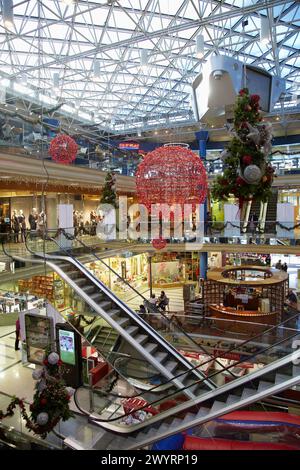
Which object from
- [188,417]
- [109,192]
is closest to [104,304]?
[188,417]

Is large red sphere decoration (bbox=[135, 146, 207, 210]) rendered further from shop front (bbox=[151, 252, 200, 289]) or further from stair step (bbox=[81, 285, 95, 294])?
shop front (bbox=[151, 252, 200, 289])

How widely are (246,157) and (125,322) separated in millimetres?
6027

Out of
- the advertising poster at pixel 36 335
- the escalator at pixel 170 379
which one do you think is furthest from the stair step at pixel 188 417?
the advertising poster at pixel 36 335

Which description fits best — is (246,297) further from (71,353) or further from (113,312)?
(71,353)

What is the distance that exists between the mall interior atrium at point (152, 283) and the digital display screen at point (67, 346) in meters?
0.07

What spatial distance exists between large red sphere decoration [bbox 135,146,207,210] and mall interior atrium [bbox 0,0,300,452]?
0.03 meters

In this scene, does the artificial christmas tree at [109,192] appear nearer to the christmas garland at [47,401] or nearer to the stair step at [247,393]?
the christmas garland at [47,401]

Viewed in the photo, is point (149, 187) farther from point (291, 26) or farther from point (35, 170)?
point (291, 26)

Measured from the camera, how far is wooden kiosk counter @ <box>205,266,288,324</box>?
36.4ft

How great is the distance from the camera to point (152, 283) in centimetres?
2194

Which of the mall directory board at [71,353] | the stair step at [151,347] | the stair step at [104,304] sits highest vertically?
the stair step at [104,304]

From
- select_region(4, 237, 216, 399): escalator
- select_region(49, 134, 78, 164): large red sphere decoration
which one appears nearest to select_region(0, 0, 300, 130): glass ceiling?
select_region(49, 134, 78, 164): large red sphere decoration

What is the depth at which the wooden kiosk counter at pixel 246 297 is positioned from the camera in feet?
36.4

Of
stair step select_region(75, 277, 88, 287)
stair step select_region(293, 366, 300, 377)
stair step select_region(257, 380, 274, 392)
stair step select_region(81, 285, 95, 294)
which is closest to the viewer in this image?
stair step select_region(293, 366, 300, 377)
